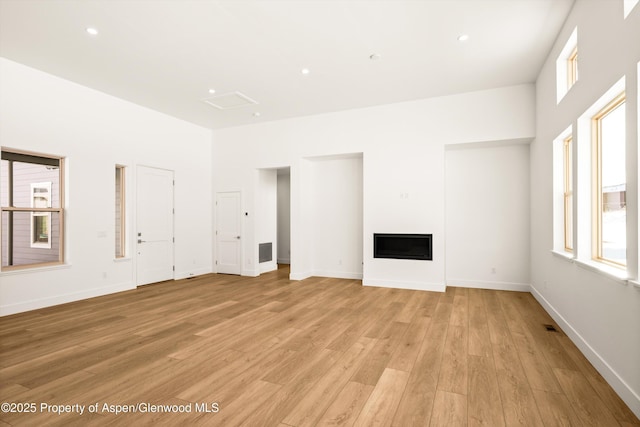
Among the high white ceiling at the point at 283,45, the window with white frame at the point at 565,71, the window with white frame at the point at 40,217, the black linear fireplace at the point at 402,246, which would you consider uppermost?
the high white ceiling at the point at 283,45

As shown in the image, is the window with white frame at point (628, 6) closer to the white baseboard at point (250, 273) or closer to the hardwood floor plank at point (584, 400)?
the hardwood floor plank at point (584, 400)

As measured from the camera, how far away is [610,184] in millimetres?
3018

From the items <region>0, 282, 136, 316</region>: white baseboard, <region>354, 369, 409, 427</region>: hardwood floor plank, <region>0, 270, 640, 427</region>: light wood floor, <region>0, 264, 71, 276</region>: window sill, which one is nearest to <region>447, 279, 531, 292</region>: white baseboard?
<region>0, 270, 640, 427</region>: light wood floor

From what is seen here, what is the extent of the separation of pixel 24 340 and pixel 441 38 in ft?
19.7

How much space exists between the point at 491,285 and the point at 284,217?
5.73m

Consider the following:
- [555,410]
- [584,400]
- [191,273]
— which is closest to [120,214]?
[191,273]

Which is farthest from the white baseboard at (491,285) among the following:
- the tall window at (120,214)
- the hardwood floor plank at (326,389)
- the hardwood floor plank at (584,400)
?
the tall window at (120,214)

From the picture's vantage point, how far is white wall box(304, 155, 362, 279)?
718 centimetres

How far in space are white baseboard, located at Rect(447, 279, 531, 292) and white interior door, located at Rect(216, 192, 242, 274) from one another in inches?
188

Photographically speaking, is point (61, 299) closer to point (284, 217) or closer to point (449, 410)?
point (284, 217)

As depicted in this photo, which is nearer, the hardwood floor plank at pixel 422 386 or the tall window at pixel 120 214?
the hardwood floor plank at pixel 422 386

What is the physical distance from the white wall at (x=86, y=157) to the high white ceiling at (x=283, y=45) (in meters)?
0.36

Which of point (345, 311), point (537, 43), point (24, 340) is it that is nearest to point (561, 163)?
point (537, 43)

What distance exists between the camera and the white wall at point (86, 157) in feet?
15.5
